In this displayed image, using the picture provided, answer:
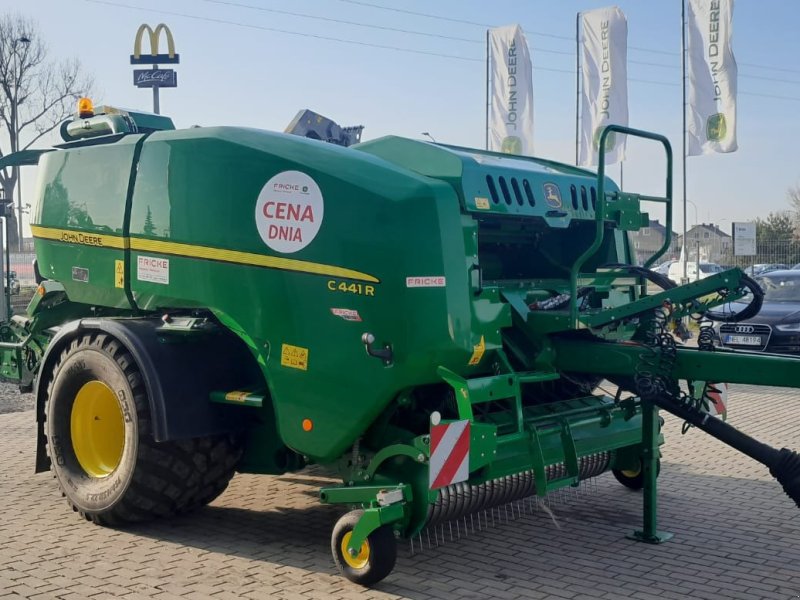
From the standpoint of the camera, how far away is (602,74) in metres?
20.6

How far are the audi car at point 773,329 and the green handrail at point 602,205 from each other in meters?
7.77

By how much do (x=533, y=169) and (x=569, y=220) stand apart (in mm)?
377

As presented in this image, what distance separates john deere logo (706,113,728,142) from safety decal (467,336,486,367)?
620 inches

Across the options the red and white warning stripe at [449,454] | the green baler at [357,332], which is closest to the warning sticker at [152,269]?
the green baler at [357,332]

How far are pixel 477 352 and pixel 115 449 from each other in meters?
2.55

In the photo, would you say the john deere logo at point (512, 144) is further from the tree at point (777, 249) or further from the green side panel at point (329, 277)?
the green side panel at point (329, 277)

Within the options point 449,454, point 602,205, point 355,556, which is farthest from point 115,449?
point 602,205

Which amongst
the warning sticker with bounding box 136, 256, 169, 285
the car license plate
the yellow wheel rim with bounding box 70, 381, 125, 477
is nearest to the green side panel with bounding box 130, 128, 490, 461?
the warning sticker with bounding box 136, 256, 169, 285

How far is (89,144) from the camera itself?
234 inches

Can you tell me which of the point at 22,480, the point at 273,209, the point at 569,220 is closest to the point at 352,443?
the point at 273,209

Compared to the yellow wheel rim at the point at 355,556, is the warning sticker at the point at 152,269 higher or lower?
higher

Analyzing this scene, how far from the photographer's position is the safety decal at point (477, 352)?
14.9ft

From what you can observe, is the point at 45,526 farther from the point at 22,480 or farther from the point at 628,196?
the point at 628,196

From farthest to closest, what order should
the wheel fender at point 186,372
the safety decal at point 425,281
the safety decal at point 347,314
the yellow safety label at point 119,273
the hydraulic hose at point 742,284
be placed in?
the yellow safety label at point 119,273, the wheel fender at point 186,372, the hydraulic hose at point 742,284, the safety decal at point 347,314, the safety decal at point 425,281
